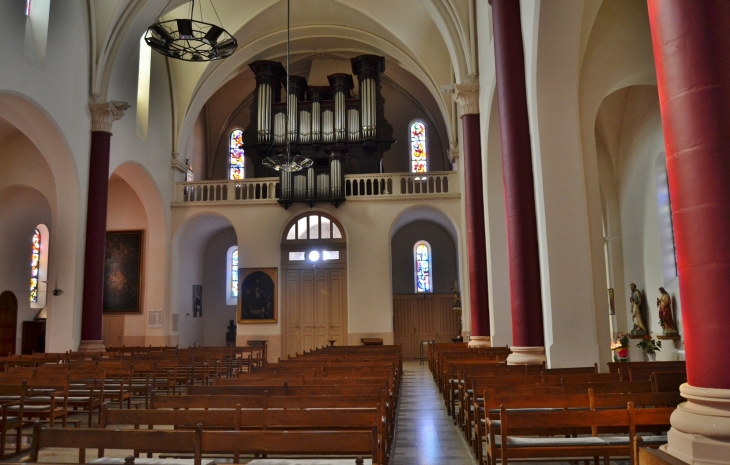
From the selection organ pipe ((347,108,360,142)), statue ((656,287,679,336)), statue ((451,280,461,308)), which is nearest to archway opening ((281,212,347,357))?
organ pipe ((347,108,360,142))

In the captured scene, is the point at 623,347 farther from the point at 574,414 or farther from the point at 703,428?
the point at 703,428

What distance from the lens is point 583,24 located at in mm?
9820

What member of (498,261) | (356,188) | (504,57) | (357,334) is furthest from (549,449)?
A: (356,188)

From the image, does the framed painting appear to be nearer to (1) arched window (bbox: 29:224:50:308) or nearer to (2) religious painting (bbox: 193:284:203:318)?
(2) religious painting (bbox: 193:284:203:318)

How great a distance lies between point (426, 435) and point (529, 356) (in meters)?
2.57

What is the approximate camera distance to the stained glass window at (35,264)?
1938cm

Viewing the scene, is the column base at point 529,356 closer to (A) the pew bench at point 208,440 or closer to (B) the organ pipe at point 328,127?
(A) the pew bench at point 208,440

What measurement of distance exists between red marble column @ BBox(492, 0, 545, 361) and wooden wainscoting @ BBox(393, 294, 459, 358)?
13851mm

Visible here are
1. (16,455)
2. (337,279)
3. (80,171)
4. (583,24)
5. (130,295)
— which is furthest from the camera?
(337,279)

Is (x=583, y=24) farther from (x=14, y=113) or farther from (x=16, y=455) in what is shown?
(x=14, y=113)

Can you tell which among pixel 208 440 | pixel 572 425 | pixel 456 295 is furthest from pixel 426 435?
pixel 456 295

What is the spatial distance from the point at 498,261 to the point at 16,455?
34.1 feet

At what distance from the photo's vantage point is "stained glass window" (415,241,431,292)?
2417 centimetres

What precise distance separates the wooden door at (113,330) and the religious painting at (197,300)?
283 cm
